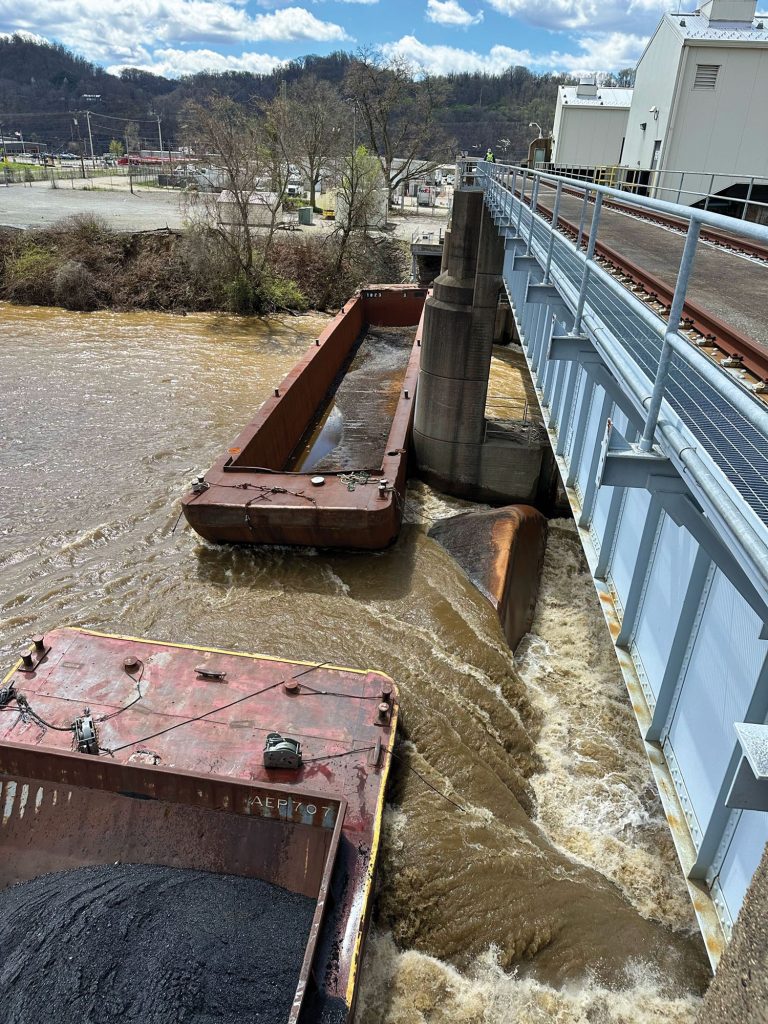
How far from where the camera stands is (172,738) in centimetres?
707

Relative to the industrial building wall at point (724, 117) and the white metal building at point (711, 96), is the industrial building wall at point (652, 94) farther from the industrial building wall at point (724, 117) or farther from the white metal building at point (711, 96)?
the industrial building wall at point (724, 117)

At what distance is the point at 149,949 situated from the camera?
5.06 meters

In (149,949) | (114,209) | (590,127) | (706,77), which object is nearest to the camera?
(149,949)

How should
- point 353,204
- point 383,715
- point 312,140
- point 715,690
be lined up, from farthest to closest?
point 312,140, point 353,204, point 383,715, point 715,690

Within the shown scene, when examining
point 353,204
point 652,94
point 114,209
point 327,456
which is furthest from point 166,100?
point 327,456

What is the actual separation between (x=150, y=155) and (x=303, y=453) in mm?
113637

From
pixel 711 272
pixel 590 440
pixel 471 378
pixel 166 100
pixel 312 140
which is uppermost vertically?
pixel 166 100

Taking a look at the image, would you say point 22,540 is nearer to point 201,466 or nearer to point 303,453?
point 201,466

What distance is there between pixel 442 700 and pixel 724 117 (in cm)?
1958

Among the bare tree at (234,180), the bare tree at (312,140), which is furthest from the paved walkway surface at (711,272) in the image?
the bare tree at (312,140)

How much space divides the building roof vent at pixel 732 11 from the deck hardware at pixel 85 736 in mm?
25594

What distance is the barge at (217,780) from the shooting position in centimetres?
579

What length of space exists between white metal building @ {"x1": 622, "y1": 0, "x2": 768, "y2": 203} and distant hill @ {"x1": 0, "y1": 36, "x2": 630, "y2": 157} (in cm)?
10291

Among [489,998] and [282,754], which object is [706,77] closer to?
[282,754]
